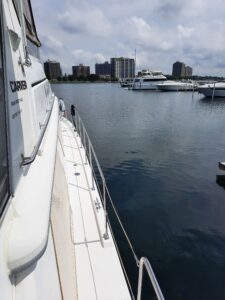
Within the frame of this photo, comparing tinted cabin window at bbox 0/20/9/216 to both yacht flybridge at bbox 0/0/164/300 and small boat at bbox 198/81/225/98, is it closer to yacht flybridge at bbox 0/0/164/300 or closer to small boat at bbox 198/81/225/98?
yacht flybridge at bbox 0/0/164/300

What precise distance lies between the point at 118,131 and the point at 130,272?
628 inches

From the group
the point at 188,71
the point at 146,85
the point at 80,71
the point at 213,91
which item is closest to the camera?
the point at 213,91

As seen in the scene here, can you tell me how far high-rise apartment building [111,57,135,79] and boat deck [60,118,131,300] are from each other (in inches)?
7564

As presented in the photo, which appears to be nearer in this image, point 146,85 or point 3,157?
point 3,157

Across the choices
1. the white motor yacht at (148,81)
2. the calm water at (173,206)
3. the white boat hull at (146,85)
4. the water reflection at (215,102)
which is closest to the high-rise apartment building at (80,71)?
the white motor yacht at (148,81)

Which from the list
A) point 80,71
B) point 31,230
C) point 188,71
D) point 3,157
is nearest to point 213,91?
point 3,157

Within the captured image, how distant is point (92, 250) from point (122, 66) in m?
202

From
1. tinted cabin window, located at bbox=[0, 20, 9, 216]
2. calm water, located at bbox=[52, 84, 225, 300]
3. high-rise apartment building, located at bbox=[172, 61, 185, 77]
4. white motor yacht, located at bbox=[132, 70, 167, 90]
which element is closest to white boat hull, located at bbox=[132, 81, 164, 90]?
white motor yacht, located at bbox=[132, 70, 167, 90]

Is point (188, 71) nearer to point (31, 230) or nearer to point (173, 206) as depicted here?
point (173, 206)

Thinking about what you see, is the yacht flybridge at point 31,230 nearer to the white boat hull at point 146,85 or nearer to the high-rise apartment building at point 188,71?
the white boat hull at point 146,85

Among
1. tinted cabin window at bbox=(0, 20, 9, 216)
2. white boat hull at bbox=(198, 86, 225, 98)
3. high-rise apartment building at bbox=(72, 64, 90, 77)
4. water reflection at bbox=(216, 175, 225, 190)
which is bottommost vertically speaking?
water reflection at bbox=(216, 175, 225, 190)

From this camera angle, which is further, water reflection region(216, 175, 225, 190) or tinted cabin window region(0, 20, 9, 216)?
water reflection region(216, 175, 225, 190)

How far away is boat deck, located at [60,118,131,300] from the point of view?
131 inches

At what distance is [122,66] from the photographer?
194875 mm
